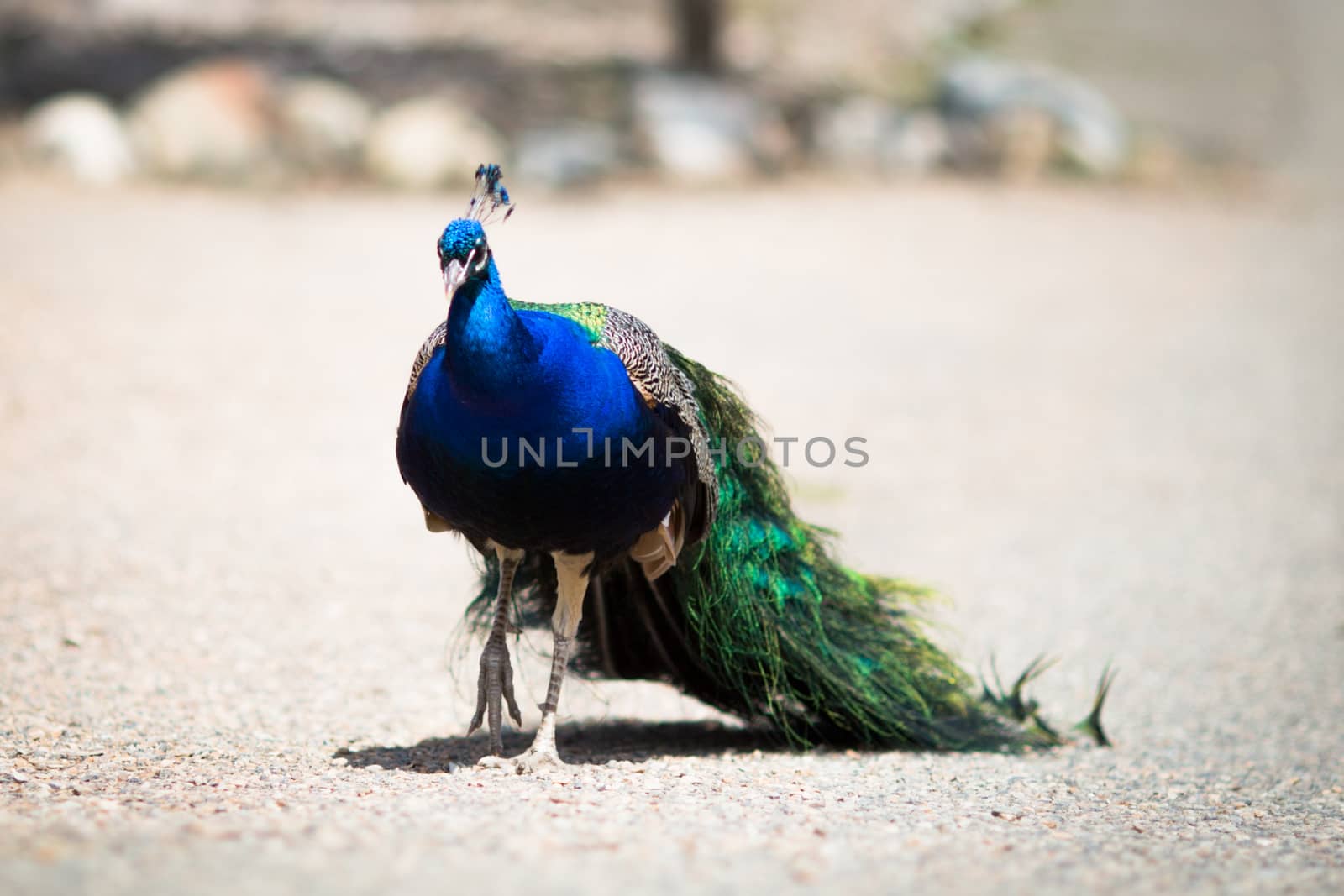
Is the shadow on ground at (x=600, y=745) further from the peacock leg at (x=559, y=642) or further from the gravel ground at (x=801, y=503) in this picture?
the peacock leg at (x=559, y=642)

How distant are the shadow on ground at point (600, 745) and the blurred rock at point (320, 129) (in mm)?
12062

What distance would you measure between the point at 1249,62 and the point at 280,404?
69.8 ft

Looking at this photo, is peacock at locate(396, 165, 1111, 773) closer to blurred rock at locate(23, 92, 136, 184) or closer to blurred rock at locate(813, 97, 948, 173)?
blurred rock at locate(23, 92, 136, 184)

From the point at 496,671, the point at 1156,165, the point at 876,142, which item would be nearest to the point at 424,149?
the point at 876,142

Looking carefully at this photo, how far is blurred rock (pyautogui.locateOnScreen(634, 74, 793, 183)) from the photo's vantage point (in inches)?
716

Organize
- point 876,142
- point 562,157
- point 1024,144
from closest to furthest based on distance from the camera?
point 562,157 → point 1024,144 → point 876,142

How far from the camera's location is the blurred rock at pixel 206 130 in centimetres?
1617

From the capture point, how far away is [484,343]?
430 cm

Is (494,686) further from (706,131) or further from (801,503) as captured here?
(706,131)

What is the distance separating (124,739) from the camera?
527 centimetres

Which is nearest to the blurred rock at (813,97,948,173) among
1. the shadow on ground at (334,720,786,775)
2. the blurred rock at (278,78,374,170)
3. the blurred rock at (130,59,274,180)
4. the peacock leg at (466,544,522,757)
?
the blurred rock at (278,78,374,170)

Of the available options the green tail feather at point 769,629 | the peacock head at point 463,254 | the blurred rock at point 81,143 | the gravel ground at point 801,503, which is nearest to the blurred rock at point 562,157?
the gravel ground at point 801,503

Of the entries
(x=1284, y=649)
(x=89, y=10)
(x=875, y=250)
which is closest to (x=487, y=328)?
(x=1284, y=649)

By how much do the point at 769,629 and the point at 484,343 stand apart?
1.84 meters
